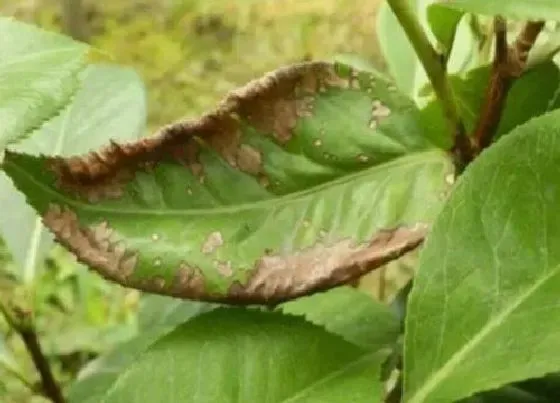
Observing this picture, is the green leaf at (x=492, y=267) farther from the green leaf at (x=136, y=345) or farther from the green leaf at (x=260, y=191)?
the green leaf at (x=136, y=345)

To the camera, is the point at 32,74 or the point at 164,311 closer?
the point at 32,74

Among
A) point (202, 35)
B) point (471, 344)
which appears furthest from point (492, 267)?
point (202, 35)

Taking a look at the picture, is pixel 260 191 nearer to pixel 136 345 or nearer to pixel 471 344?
pixel 471 344

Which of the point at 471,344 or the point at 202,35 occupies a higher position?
the point at 471,344

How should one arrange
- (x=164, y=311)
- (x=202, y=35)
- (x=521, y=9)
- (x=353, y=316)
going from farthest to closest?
(x=202, y=35) → (x=164, y=311) → (x=353, y=316) → (x=521, y=9)

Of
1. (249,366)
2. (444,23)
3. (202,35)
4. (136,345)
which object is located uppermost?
(444,23)

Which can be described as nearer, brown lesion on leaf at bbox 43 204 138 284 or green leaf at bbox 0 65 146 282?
brown lesion on leaf at bbox 43 204 138 284

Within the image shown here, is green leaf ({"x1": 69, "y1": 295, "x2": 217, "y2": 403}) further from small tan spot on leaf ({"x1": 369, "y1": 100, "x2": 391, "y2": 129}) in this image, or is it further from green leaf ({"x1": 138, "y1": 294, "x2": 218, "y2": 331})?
small tan spot on leaf ({"x1": 369, "y1": 100, "x2": 391, "y2": 129})

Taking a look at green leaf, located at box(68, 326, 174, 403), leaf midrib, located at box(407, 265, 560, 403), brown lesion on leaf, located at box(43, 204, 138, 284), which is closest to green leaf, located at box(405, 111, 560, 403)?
leaf midrib, located at box(407, 265, 560, 403)
